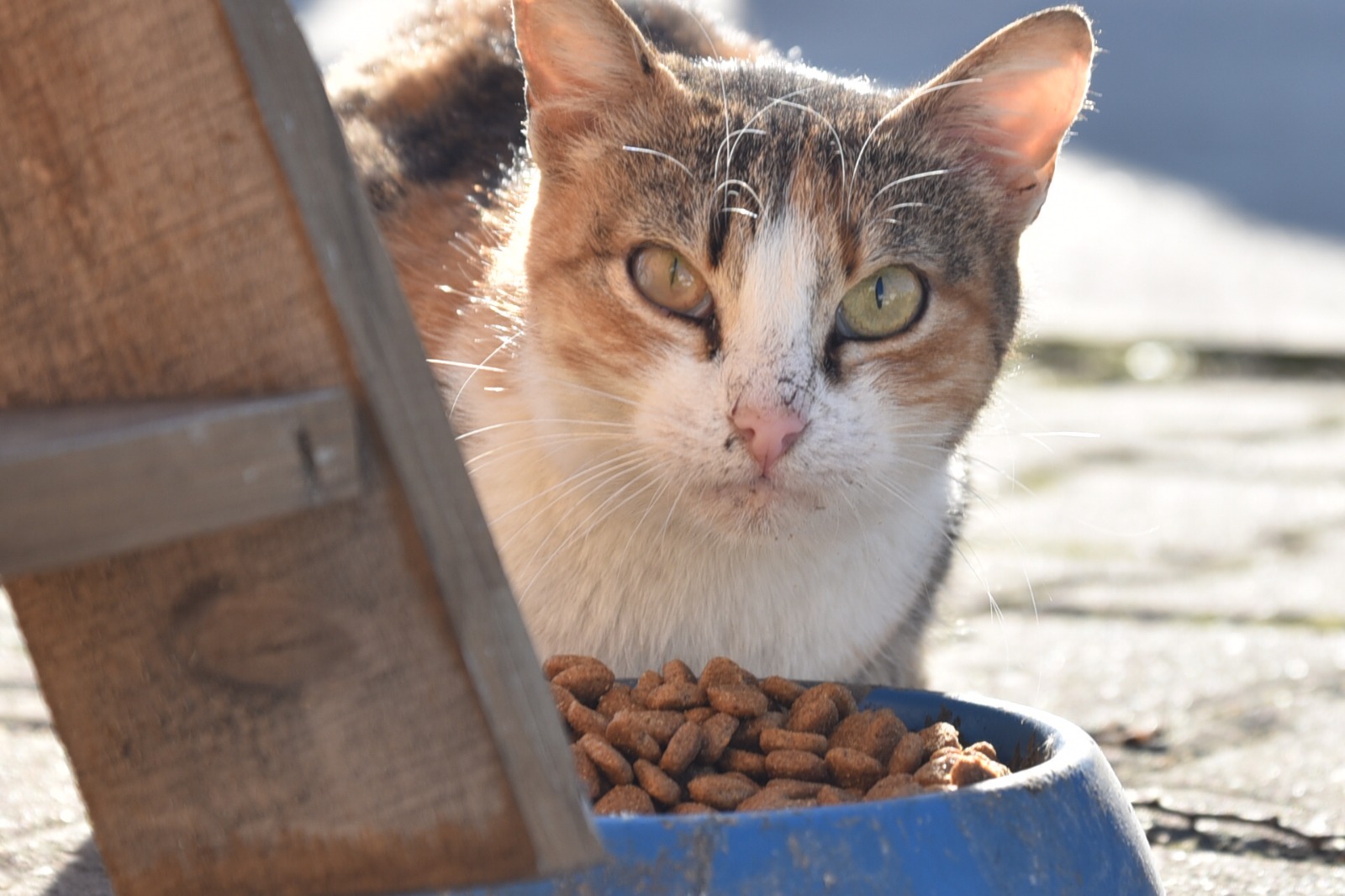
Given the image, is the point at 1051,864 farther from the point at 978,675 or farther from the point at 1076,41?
the point at 978,675

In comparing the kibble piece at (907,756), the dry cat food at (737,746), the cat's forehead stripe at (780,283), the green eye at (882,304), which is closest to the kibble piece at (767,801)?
the dry cat food at (737,746)

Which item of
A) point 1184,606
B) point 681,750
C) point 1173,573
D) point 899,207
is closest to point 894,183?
point 899,207

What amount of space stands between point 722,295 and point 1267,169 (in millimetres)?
5580

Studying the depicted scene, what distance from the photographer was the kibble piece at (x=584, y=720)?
1247mm

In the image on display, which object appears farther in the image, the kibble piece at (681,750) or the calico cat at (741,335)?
the calico cat at (741,335)

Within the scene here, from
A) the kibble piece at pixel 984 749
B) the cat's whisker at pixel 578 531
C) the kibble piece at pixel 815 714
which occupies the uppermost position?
the cat's whisker at pixel 578 531

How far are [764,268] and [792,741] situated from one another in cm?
48

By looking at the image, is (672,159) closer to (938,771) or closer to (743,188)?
(743,188)

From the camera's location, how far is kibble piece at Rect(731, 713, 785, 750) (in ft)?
4.18

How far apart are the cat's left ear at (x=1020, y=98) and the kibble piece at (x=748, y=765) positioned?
755 mm

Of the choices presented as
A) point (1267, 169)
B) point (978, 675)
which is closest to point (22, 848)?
point (978, 675)

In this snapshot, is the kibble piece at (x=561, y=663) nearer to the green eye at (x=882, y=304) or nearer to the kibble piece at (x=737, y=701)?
Answer: the kibble piece at (x=737, y=701)

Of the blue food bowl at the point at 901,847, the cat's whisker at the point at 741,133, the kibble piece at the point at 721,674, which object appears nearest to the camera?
the blue food bowl at the point at 901,847

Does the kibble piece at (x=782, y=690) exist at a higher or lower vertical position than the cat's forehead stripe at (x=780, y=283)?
lower
